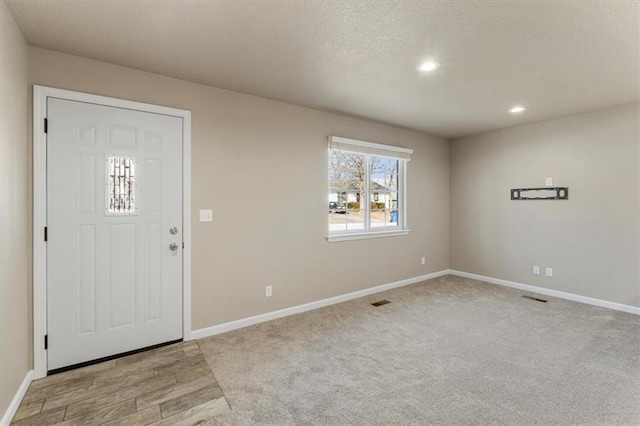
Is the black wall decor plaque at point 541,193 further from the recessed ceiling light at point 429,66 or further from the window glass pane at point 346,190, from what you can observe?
the recessed ceiling light at point 429,66

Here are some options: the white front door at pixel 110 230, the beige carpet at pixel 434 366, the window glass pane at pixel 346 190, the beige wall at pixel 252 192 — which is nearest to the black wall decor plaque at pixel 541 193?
the beige carpet at pixel 434 366

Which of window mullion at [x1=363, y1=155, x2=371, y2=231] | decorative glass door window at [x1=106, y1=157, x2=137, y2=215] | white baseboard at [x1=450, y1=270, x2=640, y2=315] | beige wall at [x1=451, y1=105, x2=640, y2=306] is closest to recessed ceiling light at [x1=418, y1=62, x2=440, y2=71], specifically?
window mullion at [x1=363, y1=155, x2=371, y2=231]

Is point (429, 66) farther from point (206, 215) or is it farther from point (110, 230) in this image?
point (110, 230)

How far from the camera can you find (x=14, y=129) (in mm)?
1985

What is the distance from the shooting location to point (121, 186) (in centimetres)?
261

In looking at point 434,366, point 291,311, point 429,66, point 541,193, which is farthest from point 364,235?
point 541,193

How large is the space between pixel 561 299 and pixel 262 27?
4819mm

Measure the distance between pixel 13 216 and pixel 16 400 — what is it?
1.18 m

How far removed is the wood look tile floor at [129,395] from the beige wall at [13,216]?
0.67 feet

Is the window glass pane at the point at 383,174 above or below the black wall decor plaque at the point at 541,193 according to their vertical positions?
above

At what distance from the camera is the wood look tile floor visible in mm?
1881

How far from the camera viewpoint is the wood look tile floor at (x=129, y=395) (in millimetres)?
1881

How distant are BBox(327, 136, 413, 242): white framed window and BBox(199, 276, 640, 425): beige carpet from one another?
3.87ft

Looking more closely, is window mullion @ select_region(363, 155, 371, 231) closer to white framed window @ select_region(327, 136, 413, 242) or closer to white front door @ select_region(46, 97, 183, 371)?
white framed window @ select_region(327, 136, 413, 242)
